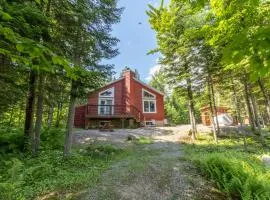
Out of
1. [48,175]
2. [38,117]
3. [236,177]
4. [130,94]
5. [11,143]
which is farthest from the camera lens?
[130,94]

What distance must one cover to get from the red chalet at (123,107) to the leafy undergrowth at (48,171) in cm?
1118

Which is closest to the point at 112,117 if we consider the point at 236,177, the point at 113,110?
the point at 113,110

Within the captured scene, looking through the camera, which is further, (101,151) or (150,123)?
(150,123)

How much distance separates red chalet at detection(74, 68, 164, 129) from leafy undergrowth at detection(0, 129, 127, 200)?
1118cm

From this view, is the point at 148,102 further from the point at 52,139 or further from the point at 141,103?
the point at 52,139

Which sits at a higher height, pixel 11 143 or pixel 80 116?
pixel 80 116

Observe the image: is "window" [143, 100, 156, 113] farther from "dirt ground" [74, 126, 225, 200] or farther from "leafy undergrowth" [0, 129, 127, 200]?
"dirt ground" [74, 126, 225, 200]

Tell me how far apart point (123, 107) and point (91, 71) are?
620 inches

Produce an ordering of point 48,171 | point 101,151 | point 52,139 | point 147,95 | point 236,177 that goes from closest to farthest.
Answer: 1. point 236,177
2. point 48,171
3. point 101,151
4. point 52,139
5. point 147,95

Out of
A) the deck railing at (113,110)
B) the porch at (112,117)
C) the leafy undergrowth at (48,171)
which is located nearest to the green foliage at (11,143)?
the leafy undergrowth at (48,171)

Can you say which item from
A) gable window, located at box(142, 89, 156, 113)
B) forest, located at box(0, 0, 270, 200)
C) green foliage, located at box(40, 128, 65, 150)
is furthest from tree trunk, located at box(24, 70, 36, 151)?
gable window, located at box(142, 89, 156, 113)

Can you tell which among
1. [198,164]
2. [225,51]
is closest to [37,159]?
[198,164]

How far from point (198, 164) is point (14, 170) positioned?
18.0 ft

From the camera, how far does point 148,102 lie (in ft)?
90.5
